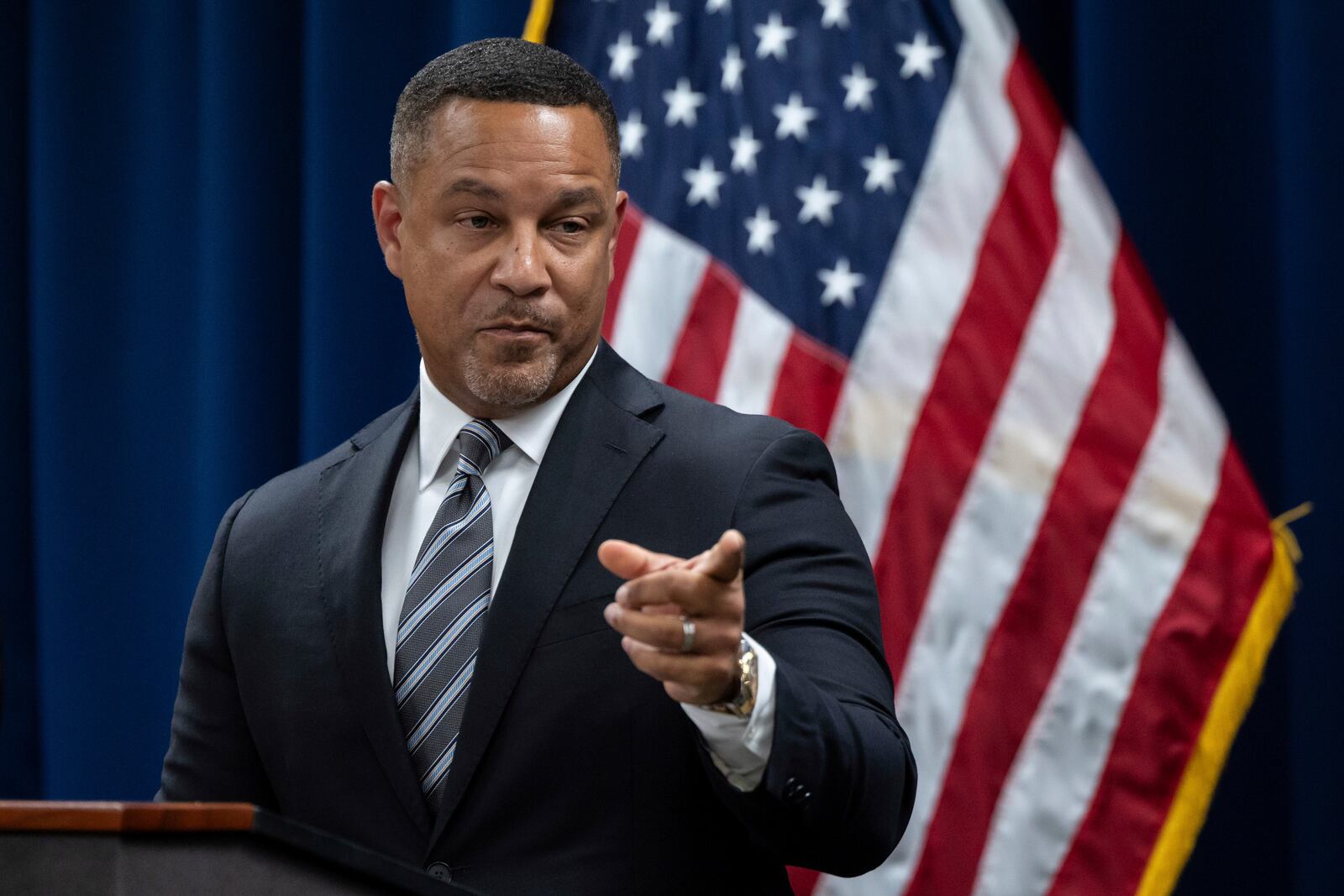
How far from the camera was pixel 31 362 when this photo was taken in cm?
358

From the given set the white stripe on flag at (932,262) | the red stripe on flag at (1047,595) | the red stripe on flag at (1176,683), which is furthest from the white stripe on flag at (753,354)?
→ the red stripe on flag at (1176,683)

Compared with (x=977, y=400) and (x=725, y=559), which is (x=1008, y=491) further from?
(x=725, y=559)

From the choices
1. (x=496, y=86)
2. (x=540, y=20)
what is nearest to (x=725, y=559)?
(x=496, y=86)

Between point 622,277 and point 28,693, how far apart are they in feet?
6.22

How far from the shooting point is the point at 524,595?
1.43 metres

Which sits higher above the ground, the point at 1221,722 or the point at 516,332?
the point at 516,332

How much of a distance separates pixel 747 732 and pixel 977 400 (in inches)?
56.9

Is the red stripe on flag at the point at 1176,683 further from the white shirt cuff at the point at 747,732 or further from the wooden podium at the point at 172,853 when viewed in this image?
the wooden podium at the point at 172,853

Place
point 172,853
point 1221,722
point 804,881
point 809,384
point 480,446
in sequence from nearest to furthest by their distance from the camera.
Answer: point 172,853 → point 480,446 → point 1221,722 → point 804,881 → point 809,384

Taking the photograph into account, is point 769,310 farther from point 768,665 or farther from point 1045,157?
point 768,665

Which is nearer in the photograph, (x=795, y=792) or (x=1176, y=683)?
(x=795, y=792)

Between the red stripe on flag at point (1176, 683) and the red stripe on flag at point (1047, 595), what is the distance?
0.46 ft

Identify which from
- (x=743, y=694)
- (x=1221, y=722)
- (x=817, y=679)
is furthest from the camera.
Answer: (x=1221, y=722)

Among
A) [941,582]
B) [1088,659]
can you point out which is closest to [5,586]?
[941,582]
